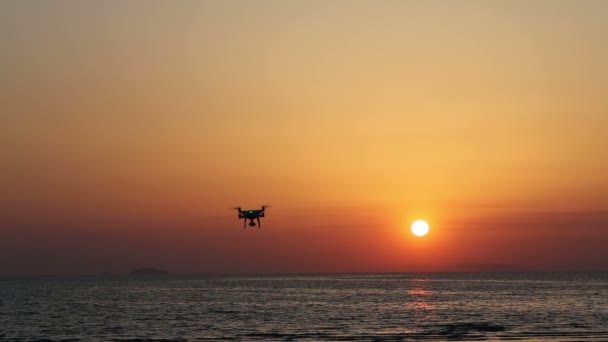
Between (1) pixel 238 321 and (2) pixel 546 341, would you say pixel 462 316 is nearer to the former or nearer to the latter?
(1) pixel 238 321

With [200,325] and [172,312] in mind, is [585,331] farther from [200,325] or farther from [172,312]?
[172,312]

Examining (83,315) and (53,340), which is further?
(83,315)

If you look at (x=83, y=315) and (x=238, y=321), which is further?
(x=83, y=315)

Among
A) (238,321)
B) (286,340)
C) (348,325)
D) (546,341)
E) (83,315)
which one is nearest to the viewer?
(546,341)

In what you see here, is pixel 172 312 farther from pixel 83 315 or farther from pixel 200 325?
pixel 200 325

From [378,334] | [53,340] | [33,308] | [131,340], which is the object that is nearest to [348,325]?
[378,334]

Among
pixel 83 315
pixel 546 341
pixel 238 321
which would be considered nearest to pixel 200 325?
pixel 238 321

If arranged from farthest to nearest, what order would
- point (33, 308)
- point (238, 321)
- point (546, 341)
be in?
1. point (33, 308)
2. point (238, 321)
3. point (546, 341)

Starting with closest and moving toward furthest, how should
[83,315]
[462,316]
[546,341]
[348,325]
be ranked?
[546,341] < [348,325] < [462,316] < [83,315]

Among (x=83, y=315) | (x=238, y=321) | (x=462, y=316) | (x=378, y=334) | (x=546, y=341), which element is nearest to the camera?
(x=546, y=341)
